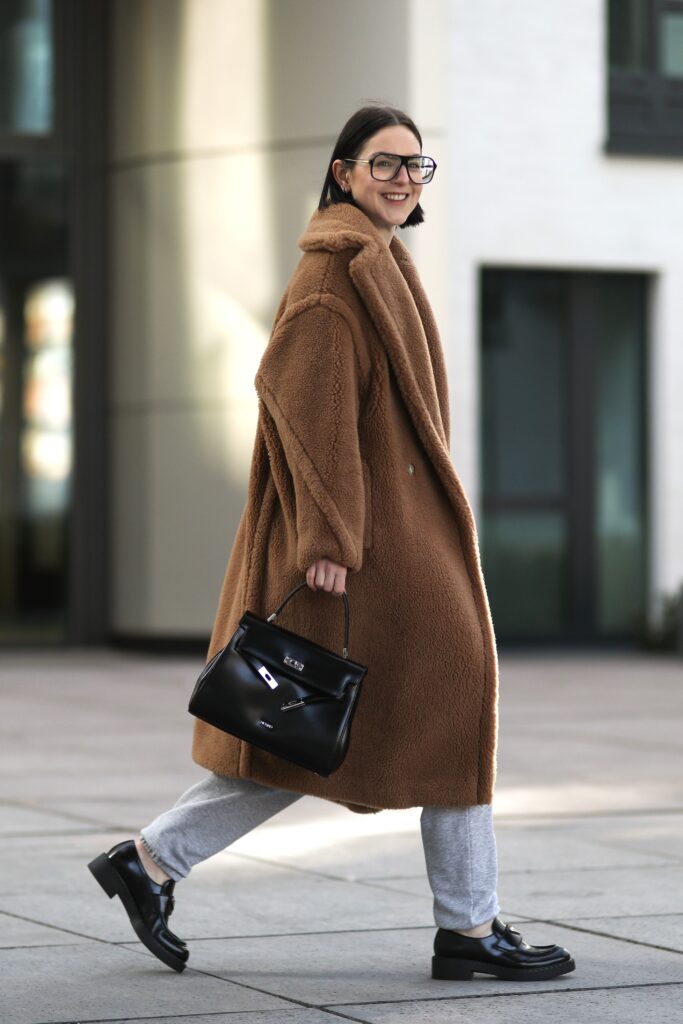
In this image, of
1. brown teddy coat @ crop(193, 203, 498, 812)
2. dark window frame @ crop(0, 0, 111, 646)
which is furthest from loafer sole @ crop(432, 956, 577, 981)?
dark window frame @ crop(0, 0, 111, 646)

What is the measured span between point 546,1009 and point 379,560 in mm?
1023

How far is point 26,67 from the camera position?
15359mm

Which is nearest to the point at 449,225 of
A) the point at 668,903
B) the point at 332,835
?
the point at 332,835

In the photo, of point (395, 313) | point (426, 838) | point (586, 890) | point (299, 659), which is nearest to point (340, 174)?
point (395, 313)

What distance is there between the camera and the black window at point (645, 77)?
49.8ft

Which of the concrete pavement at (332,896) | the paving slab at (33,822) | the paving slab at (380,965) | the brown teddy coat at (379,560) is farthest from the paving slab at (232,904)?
the brown teddy coat at (379,560)

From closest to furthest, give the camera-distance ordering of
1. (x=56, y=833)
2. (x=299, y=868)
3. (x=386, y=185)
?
(x=386, y=185) < (x=299, y=868) < (x=56, y=833)

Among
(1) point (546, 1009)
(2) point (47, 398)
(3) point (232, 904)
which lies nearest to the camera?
(1) point (546, 1009)

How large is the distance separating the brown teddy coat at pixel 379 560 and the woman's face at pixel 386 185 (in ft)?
0.39

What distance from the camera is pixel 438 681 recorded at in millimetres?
4383

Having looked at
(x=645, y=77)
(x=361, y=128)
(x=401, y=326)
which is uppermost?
(x=645, y=77)

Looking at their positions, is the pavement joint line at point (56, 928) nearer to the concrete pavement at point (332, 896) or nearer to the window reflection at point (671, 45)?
the concrete pavement at point (332, 896)

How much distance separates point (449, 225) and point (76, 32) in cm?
337

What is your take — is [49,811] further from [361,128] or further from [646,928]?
[361,128]
